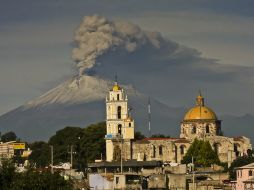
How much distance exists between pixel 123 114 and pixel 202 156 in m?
17.6

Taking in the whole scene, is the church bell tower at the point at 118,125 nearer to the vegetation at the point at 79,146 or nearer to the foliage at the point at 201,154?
the vegetation at the point at 79,146

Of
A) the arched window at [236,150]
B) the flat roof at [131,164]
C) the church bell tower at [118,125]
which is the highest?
the church bell tower at [118,125]

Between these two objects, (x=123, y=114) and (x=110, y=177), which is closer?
(x=110, y=177)

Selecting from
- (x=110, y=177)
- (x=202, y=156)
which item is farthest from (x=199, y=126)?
(x=110, y=177)

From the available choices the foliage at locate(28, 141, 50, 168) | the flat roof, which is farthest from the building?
the foliage at locate(28, 141, 50, 168)

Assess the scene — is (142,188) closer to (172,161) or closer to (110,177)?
(110,177)

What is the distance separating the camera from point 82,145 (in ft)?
573

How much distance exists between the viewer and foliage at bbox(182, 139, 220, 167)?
156m

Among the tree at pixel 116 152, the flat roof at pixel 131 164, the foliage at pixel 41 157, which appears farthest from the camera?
the foliage at pixel 41 157

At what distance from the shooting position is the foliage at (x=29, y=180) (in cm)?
8239

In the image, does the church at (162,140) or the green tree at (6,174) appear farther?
the church at (162,140)

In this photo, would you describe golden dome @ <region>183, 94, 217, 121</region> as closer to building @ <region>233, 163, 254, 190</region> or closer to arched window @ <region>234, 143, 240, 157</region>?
arched window @ <region>234, 143, 240, 157</region>

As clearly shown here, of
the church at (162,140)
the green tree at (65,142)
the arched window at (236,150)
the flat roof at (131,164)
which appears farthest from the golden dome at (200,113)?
the flat roof at (131,164)

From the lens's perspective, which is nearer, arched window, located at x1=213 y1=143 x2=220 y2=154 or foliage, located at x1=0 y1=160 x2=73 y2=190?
foliage, located at x1=0 y1=160 x2=73 y2=190
